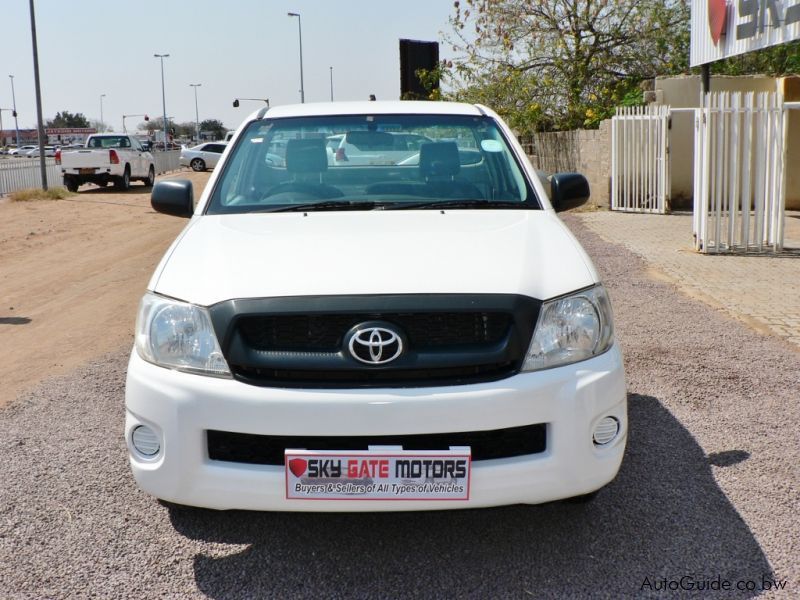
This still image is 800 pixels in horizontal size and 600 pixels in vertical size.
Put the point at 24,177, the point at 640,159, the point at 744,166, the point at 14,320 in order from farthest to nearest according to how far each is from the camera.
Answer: the point at 24,177
the point at 640,159
the point at 744,166
the point at 14,320

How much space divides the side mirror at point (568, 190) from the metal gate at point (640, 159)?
1203cm

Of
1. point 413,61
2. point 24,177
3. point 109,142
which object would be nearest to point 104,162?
point 109,142

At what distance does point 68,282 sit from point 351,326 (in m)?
8.13

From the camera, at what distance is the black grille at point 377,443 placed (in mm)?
2912

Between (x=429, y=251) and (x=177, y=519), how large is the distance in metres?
1.45

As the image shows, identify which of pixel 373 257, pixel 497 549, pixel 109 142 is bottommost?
pixel 497 549

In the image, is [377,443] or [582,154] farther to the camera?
[582,154]

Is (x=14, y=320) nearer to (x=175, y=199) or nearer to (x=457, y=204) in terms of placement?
(x=175, y=199)

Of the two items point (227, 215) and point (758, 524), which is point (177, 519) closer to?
point (227, 215)

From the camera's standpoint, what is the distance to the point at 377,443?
2902mm

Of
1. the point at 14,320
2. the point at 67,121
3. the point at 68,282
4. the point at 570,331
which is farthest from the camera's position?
the point at 67,121

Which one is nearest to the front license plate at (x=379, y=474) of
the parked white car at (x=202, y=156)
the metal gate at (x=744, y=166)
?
the metal gate at (x=744, y=166)

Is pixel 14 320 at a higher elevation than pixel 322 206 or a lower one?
lower

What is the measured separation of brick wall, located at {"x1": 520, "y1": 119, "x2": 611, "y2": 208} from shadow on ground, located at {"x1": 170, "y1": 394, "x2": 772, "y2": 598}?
13925 millimetres
